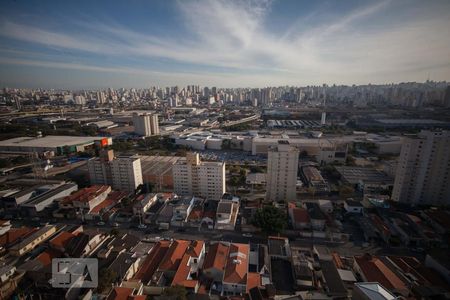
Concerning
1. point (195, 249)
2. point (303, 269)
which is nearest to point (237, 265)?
point (195, 249)

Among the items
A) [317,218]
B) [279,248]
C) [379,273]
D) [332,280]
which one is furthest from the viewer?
[317,218]

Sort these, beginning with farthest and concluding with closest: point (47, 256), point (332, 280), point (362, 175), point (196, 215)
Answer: point (362, 175) < point (196, 215) < point (47, 256) < point (332, 280)

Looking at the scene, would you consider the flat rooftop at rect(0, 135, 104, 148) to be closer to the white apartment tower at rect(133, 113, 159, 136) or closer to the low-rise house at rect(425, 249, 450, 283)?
the white apartment tower at rect(133, 113, 159, 136)

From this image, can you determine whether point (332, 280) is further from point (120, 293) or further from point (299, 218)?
point (120, 293)

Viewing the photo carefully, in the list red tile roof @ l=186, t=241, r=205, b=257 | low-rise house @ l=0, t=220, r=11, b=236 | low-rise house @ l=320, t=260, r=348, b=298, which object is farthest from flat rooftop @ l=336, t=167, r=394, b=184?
low-rise house @ l=0, t=220, r=11, b=236

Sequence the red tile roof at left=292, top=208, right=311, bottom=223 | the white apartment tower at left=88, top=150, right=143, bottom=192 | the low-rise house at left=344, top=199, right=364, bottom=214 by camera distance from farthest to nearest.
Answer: the white apartment tower at left=88, top=150, right=143, bottom=192
the low-rise house at left=344, top=199, right=364, bottom=214
the red tile roof at left=292, top=208, right=311, bottom=223
